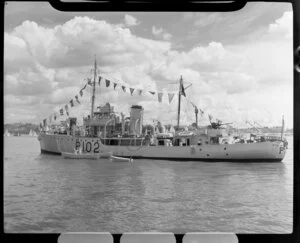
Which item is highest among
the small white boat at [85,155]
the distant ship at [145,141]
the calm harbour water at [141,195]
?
the distant ship at [145,141]

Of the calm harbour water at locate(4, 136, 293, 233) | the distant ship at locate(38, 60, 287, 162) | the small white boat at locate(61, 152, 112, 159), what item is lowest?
the calm harbour water at locate(4, 136, 293, 233)

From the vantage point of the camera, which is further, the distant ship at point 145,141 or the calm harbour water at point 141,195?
the distant ship at point 145,141

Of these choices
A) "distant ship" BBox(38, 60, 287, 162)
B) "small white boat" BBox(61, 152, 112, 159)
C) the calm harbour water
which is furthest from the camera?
"small white boat" BBox(61, 152, 112, 159)

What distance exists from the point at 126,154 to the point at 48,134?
696mm

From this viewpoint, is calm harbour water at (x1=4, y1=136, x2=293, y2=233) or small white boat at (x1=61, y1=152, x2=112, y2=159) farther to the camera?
small white boat at (x1=61, y1=152, x2=112, y2=159)

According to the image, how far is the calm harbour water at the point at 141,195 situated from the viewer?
1.36 meters

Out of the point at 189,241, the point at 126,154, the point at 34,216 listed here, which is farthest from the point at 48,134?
the point at 189,241

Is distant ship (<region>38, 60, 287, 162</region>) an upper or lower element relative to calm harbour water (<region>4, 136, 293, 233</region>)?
upper

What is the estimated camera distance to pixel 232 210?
1549mm

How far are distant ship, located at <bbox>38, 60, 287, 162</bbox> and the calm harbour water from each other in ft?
0.23

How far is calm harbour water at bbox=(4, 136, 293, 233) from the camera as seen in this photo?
1357 mm

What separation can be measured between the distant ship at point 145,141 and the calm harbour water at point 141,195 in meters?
0.07

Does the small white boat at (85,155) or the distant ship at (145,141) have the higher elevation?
the distant ship at (145,141)

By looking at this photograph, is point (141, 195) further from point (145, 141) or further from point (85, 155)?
point (85, 155)
